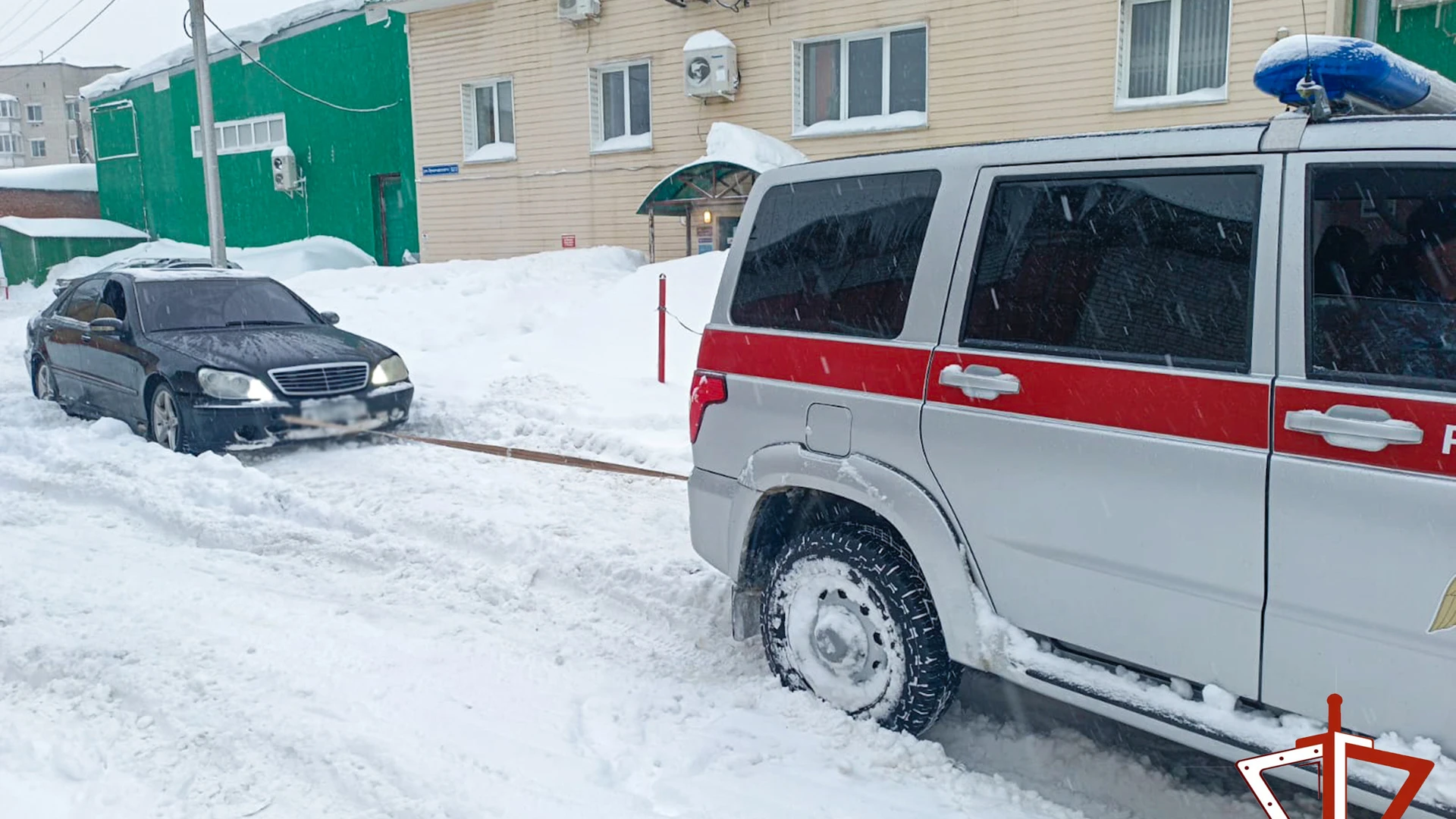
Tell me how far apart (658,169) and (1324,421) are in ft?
53.9

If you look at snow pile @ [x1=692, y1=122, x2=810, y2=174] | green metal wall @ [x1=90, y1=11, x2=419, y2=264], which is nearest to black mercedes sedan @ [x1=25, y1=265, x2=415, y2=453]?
snow pile @ [x1=692, y1=122, x2=810, y2=174]

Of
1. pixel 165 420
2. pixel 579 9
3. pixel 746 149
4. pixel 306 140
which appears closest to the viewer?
pixel 165 420

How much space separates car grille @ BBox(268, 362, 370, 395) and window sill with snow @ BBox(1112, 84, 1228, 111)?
10716 mm

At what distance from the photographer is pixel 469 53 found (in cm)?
2008

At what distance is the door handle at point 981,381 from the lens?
315 cm

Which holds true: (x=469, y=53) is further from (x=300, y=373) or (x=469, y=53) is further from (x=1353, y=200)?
Result: (x=1353, y=200)

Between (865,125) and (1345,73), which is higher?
(865,125)

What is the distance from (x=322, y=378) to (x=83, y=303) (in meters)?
3.38

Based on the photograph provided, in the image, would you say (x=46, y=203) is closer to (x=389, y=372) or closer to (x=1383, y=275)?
(x=389, y=372)

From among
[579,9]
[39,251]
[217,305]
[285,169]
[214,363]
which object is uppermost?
[579,9]

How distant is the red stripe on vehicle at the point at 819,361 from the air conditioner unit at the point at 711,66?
1341cm

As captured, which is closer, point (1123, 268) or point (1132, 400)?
point (1132, 400)

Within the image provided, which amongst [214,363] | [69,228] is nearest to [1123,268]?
[214,363]

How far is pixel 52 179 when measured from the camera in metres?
33.6
